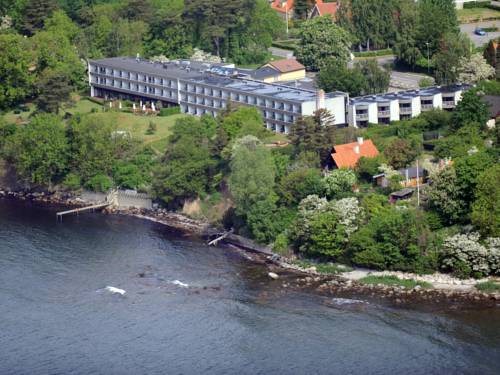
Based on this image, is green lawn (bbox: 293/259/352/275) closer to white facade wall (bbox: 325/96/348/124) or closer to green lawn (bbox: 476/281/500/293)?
green lawn (bbox: 476/281/500/293)

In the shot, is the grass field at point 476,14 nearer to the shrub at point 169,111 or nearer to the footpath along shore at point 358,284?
the shrub at point 169,111

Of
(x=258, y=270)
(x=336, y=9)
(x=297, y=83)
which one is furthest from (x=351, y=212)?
(x=336, y=9)

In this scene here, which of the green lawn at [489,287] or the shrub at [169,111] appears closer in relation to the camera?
the green lawn at [489,287]

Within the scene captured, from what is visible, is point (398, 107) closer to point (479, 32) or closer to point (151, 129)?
point (151, 129)

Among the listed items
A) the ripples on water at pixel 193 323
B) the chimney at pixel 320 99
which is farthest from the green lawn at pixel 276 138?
the ripples on water at pixel 193 323

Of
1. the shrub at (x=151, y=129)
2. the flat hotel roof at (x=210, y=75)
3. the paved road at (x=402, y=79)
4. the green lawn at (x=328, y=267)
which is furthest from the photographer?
the paved road at (x=402, y=79)

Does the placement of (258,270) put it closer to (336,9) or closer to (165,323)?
(165,323)
